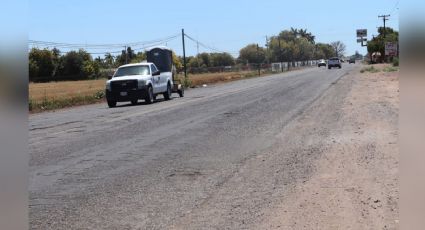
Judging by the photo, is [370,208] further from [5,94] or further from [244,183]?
[5,94]

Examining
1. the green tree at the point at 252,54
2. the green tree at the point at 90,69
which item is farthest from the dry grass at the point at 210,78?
the green tree at the point at 252,54

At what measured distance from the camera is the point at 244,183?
7.05 m

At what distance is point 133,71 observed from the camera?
2633 cm

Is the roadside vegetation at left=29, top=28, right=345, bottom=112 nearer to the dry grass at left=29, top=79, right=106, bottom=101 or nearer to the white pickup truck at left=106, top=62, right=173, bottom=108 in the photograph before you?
the dry grass at left=29, top=79, right=106, bottom=101

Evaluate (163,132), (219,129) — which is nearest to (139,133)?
(163,132)

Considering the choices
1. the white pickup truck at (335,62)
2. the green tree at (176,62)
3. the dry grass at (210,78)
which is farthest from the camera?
the white pickup truck at (335,62)

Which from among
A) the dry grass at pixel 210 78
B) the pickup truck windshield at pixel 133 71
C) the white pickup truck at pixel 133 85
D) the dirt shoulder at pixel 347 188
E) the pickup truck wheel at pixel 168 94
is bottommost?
the dry grass at pixel 210 78

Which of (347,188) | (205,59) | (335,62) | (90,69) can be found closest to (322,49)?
(335,62)

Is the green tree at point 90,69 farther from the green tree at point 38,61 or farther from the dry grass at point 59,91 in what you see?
the green tree at point 38,61

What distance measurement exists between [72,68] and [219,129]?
58.1 metres

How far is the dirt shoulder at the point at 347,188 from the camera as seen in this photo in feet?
16.9

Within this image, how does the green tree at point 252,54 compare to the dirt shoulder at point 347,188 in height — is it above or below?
above

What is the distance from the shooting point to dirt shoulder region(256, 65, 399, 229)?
5.14 m

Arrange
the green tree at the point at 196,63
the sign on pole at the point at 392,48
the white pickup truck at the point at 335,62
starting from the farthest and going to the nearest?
the green tree at the point at 196,63 → the white pickup truck at the point at 335,62 → the sign on pole at the point at 392,48
